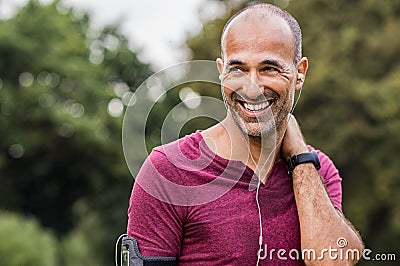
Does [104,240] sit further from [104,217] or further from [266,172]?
[266,172]

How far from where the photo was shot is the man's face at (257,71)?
292 centimetres

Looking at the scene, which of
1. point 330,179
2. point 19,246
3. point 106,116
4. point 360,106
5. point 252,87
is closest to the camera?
point 252,87

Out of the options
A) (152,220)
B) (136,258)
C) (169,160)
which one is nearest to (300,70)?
(169,160)

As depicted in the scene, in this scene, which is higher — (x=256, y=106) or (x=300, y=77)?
(x=300, y=77)

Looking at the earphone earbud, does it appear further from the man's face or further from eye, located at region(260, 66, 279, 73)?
eye, located at region(260, 66, 279, 73)

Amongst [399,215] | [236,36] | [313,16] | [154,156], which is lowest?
[154,156]

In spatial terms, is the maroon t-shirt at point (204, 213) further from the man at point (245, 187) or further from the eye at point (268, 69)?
the eye at point (268, 69)

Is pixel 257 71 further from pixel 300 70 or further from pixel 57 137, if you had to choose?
pixel 57 137

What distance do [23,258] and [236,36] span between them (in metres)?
19.1

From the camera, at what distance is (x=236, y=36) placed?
296cm

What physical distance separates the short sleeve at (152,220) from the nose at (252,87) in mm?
402

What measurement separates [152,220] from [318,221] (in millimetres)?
569

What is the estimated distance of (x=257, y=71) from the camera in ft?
9.60

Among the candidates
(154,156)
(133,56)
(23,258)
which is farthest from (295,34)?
(133,56)
